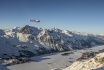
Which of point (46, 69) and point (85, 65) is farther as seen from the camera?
point (46, 69)

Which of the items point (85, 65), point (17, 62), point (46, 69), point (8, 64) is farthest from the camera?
point (17, 62)

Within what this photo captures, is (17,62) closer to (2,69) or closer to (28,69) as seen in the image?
(28,69)

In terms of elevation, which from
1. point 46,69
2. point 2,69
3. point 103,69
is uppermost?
point 2,69

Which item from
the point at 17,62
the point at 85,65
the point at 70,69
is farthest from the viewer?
the point at 17,62

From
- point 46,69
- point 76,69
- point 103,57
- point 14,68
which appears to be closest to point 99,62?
point 103,57

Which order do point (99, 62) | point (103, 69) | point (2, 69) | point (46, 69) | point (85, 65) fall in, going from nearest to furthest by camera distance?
point (2, 69) < point (103, 69) < point (99, 62) < point (85, 65) < point (46, 69)

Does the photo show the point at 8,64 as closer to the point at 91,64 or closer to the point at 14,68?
the point at 14,68

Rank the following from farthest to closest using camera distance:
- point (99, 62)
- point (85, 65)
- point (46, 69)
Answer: point (46, 69), point (85, 65), point (99, 62)

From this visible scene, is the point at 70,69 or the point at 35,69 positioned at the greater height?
the point at 70,69

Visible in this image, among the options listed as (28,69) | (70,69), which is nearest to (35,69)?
(28,69)
